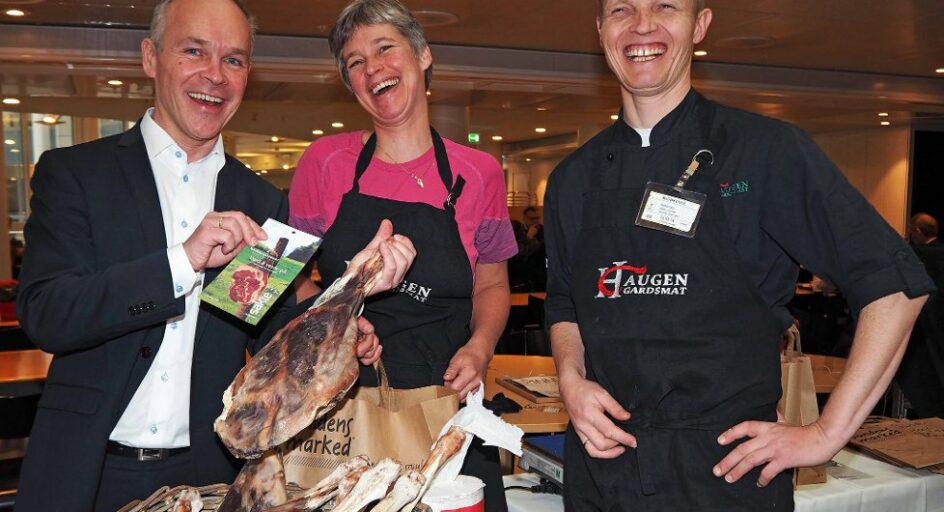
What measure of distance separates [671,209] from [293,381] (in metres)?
0.74

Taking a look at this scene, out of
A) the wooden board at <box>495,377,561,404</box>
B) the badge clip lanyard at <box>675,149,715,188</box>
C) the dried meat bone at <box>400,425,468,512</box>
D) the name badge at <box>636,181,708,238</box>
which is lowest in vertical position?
the wooden board at <box>495,377,561,404</box>

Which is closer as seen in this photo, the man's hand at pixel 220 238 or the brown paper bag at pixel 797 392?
the man's hand at pixel 220 238

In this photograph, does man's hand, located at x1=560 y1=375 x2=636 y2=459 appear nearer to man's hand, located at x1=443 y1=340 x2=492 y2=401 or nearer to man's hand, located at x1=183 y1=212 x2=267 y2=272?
man's hand, located at x1=443 y1=340 x2=492 y2=401

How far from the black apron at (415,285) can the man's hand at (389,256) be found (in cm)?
51

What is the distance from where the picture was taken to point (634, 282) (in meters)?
1.45

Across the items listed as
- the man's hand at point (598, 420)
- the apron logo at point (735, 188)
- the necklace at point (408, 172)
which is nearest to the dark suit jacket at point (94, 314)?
the necklace at point (408, 172)

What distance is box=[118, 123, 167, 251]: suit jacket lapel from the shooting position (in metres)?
1.54

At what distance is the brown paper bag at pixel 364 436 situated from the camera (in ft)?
4.80

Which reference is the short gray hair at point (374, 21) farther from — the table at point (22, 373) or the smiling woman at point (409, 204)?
the table at point (22, 373)

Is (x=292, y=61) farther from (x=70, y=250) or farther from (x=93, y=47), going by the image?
(x=70, y=250)

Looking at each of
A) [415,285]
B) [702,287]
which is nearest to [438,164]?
[415,285]

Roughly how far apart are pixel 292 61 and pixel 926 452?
6.85 m

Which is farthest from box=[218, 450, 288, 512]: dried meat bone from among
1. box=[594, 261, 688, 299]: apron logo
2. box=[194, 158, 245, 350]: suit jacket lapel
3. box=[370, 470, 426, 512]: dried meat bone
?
box=[594, 261, 688, 299]: apron logo

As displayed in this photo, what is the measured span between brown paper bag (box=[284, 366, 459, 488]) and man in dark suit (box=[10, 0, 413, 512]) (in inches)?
5.5
